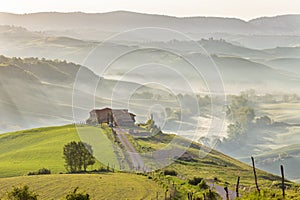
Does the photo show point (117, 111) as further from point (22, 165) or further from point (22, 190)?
point (22, 190)

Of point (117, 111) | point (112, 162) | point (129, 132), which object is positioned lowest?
point (112, 162)

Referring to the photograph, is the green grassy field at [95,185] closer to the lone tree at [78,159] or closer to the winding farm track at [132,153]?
the winding farm track at [132,153]

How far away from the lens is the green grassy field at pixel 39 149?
78438 mm

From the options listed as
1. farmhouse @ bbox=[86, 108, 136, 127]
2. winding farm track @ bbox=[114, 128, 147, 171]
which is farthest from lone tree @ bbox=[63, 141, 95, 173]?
farmhouse @ bbox=[86, 108, 136, 127]

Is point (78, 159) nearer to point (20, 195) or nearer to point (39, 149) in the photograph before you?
point (39, 149)

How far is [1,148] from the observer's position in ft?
351

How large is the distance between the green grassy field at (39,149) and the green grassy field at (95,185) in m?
9.60

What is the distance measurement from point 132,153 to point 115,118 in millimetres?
19285

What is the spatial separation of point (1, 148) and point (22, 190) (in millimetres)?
70417

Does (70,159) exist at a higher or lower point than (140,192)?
higher

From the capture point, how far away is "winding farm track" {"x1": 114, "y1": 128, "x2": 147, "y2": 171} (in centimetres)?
6894

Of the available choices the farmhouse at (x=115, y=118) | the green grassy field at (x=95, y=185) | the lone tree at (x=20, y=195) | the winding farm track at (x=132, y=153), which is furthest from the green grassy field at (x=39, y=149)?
the lone tree at (x=20, y=195)

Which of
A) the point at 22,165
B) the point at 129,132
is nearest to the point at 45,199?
the point at 129,132

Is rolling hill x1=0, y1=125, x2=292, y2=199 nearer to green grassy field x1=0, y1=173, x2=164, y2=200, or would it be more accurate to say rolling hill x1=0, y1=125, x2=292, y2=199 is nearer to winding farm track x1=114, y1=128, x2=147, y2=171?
green grassy field x1=0, y1=173, x2=164, y2=200
